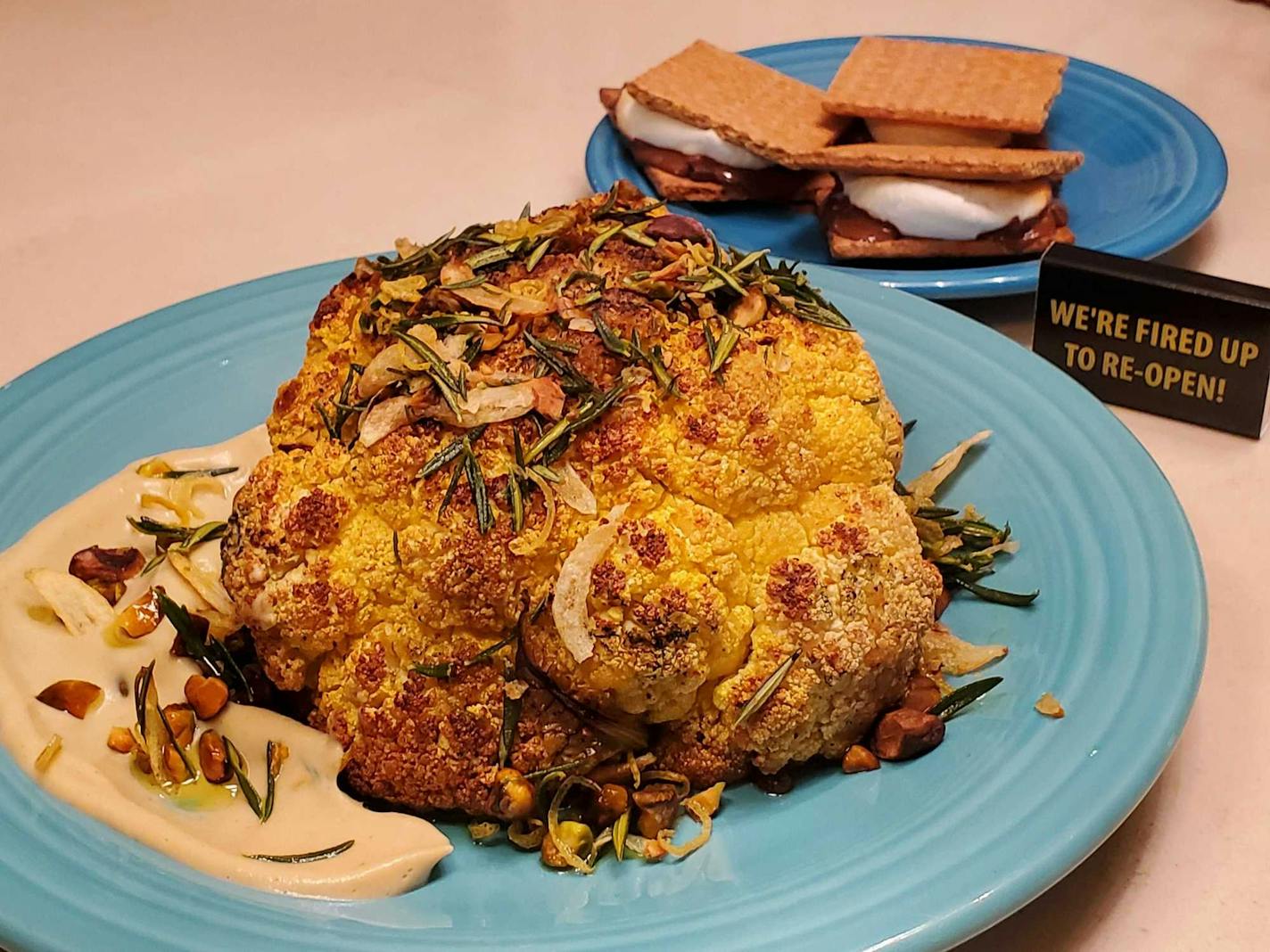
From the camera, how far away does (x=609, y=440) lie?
34.1 inches

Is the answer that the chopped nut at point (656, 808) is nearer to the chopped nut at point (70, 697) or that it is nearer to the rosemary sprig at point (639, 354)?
the rosemary sprig at point (639, 354)

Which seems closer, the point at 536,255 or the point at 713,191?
the point at 536,255

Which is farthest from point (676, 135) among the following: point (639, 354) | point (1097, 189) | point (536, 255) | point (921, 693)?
point (921, 693)

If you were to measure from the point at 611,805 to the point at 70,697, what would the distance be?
0.36 meters

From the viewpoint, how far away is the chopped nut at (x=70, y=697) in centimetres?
89

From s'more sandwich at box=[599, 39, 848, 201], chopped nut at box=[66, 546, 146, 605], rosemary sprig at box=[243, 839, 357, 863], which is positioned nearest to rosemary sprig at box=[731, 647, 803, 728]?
rosemary sprig at box=[243, 839, 357, 863]

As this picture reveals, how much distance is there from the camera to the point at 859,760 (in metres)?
0.86

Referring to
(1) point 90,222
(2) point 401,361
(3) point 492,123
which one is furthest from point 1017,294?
(1) point 90,222

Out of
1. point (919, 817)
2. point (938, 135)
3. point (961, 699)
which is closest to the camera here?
point (919, 817)

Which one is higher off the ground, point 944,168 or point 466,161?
point 944,168

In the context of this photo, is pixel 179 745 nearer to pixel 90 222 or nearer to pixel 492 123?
pixel 90 222

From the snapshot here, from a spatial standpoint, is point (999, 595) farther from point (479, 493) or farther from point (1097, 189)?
point (1097, 189)

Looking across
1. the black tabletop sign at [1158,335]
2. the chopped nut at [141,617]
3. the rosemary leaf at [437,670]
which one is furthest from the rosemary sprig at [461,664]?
the black tabletop sign at [1158,335]

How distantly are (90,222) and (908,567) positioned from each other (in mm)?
1418
